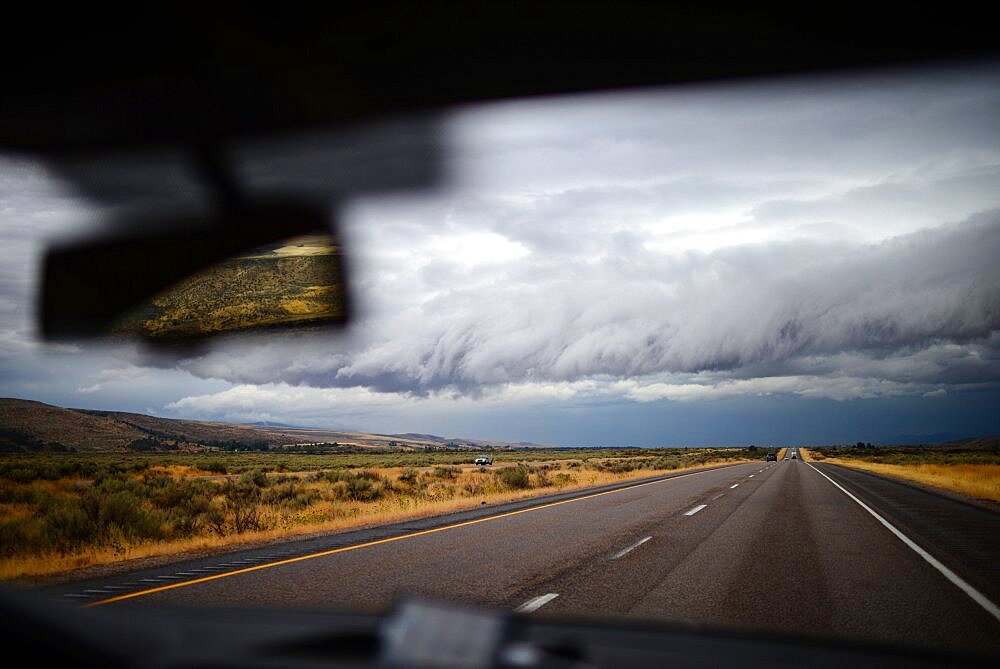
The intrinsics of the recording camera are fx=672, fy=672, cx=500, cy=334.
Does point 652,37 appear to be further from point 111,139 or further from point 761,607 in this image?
point 761,607

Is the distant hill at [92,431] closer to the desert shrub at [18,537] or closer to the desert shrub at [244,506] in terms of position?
the desert shrub at [244,506]

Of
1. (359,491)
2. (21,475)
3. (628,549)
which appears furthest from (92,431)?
(628,549)

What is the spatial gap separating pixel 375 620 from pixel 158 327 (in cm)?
483

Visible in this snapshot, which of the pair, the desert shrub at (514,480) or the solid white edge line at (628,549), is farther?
the desert shrub at (514,480)

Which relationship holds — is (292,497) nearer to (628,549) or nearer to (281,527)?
(281,527)

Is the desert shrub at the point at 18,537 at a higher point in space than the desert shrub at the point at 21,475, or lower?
higher

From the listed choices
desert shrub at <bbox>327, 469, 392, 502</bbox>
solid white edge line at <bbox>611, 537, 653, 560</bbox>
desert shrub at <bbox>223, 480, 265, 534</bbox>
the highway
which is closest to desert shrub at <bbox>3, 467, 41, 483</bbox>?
desert shrub at <bbox>223, 480, 265, 534</bbox>

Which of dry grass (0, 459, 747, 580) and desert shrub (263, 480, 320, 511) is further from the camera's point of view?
desert shrub (263, 480, 320, 511)

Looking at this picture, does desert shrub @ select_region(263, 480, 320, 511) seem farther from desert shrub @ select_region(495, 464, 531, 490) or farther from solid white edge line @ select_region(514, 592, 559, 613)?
solid white edge line @ select_region(514, 592, 559, 613)

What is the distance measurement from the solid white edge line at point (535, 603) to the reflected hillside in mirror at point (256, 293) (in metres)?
3.17

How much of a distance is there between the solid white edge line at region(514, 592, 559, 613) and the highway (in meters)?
0.02

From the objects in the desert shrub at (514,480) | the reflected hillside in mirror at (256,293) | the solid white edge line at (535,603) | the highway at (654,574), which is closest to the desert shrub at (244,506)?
the highway at (654,574)

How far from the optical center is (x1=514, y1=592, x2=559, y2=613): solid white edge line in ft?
19.1

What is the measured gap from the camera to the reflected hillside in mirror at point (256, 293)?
6414 mm
